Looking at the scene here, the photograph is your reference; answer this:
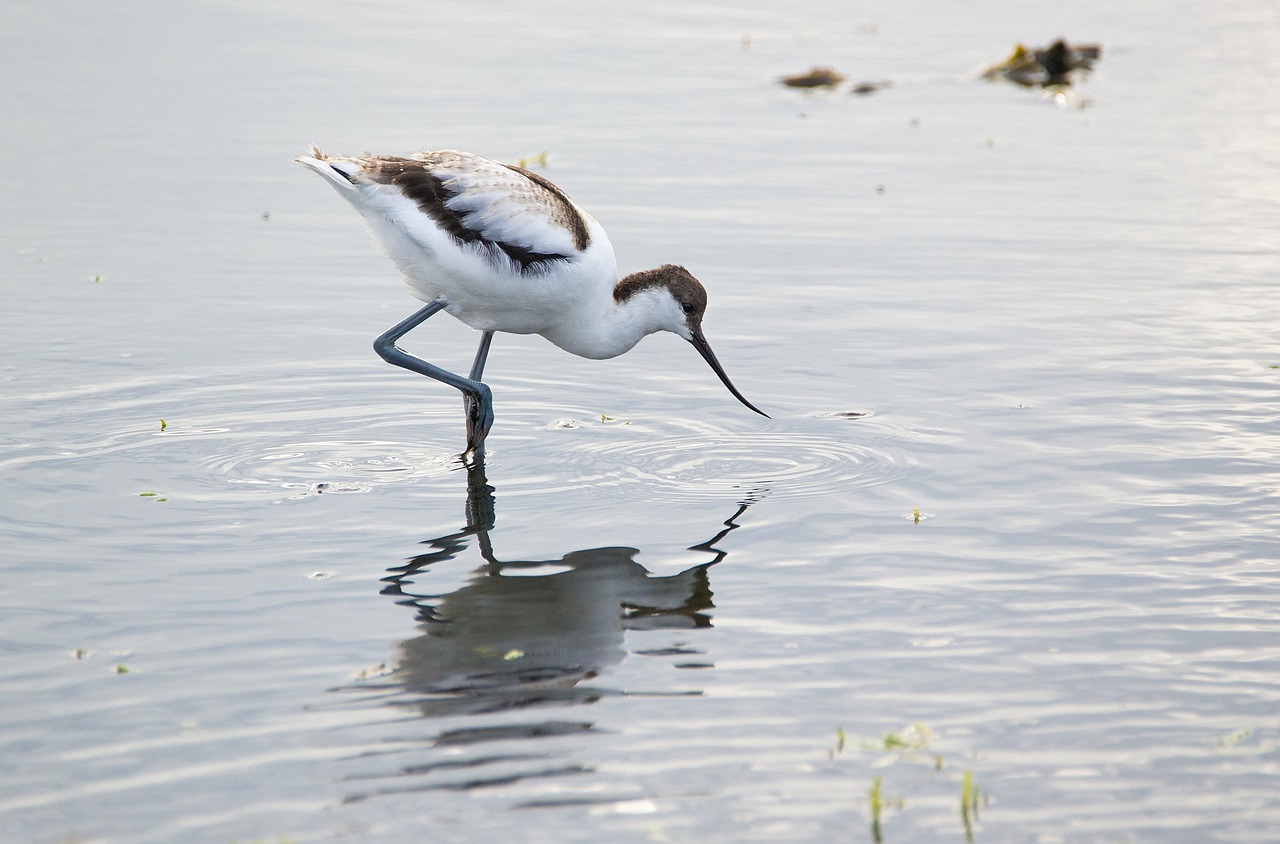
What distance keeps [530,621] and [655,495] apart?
4.44ft

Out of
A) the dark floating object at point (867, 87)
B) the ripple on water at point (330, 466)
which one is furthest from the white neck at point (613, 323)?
the dark floating object at point (867, 87)

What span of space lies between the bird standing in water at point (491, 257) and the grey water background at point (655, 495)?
19.8 inches

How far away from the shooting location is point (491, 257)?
6.95 metres

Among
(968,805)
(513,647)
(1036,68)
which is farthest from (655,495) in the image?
(1036,68)

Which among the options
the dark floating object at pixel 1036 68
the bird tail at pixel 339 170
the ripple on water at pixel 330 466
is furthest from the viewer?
the dark floating object at pixel 1036 68

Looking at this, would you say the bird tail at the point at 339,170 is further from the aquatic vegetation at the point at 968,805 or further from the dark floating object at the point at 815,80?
Answer: the dark floating object at the point at 815,80

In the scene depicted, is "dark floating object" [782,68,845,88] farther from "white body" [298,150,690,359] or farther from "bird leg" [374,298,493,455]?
"bird leg" [374,298,493,455]

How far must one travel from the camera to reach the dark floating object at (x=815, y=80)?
15.3m

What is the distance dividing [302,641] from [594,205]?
6.32 metres

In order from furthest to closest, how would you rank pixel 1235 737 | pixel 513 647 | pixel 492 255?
pixel 492 255, pixel 513 647, pixel 1235 737

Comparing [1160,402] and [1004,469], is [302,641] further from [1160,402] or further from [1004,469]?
[1160,402]

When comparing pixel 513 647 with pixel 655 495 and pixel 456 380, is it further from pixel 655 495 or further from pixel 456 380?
pixel 456 380

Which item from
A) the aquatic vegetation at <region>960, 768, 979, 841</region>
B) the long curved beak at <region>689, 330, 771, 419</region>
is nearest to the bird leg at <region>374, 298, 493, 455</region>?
the long curved beak at <region>689, 330, 771, 419</region>

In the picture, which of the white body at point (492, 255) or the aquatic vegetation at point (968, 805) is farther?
the white body at point (492, 255)
